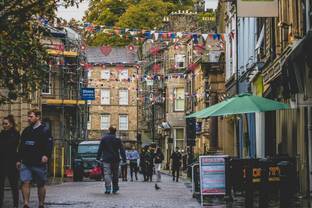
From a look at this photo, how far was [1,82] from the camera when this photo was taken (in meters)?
22.0

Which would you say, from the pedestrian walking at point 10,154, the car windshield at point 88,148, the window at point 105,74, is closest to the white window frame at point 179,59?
the window at point 105,74

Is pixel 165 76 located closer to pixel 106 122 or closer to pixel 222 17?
pixel 106 122

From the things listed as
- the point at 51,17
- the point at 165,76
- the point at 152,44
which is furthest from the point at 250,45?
the point at 152,44

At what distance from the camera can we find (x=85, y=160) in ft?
142

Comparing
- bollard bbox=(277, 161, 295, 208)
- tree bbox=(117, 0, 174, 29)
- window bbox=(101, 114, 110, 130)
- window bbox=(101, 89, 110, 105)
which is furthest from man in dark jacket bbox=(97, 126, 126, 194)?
window bbox=(101, 89, 110, 105)

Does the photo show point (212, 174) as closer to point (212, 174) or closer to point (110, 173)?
point (212, 174)

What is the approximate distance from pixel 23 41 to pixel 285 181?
7.43 metres

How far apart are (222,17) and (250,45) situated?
508 inches

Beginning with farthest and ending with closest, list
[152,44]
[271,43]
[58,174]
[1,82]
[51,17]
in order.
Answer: [152,44]
[58,174]
[271,43]
[1,82]
[51,17]

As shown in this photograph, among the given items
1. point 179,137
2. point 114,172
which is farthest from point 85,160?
point 179,137

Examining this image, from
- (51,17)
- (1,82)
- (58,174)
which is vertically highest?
(51,17)

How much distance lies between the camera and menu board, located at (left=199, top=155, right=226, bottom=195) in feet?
58.3

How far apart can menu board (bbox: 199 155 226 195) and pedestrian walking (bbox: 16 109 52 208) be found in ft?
14.7

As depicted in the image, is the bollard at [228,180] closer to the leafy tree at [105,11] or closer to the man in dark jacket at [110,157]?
the man in dark jacket at [110,157]
